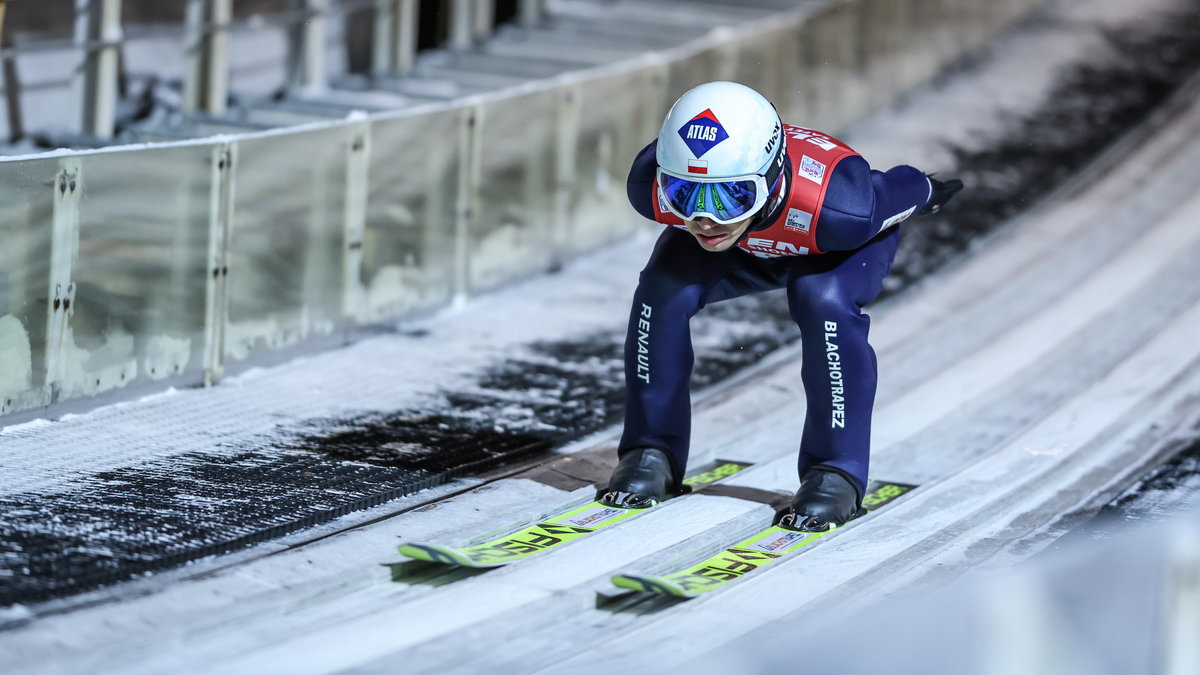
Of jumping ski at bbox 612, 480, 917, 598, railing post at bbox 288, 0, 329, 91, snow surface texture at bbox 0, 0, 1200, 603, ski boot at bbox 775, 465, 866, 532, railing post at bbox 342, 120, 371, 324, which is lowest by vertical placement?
snow surface texture at bbox 0, 0, 1200, 603

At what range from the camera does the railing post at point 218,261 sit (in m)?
6.18

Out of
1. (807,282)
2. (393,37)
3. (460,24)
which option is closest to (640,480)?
(807,282)

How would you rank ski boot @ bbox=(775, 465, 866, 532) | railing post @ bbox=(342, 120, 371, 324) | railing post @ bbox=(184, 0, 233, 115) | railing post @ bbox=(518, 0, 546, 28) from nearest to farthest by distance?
ski boot @ bbox=(775, 465, 866, 532), railing post @ bbox=(342, 120, 371, 324), railing post @ bbox=(184, 0, 233, 115), railing post @ bbox=(518, 0, 546, 28)

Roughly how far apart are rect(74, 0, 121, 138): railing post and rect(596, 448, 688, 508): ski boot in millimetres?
5886

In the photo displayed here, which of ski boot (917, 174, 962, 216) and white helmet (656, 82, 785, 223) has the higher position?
white helmet (656, 82, 785, 223)

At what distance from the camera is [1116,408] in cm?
638

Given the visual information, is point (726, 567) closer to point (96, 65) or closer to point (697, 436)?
point (697, 436)

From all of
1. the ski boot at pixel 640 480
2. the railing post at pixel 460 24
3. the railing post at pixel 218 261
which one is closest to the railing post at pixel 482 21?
the railing post at pixel 460 24

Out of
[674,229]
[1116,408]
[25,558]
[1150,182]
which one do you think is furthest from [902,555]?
[1150,182]

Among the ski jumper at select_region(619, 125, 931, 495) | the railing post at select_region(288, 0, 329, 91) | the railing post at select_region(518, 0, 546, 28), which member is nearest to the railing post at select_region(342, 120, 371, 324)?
the ski jumper at select_region(619, 125, 931, 495)

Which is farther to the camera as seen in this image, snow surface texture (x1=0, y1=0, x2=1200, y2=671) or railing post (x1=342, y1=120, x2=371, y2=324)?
railing post (x1=342, y1=120, x2=371, y2=324)

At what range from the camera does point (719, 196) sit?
14.2 ft

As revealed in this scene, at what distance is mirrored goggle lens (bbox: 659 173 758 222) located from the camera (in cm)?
433

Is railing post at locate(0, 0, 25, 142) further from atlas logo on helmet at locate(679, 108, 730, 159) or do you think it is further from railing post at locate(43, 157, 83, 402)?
atlas logo on helmet at locate(679, 108, 730, 159)
